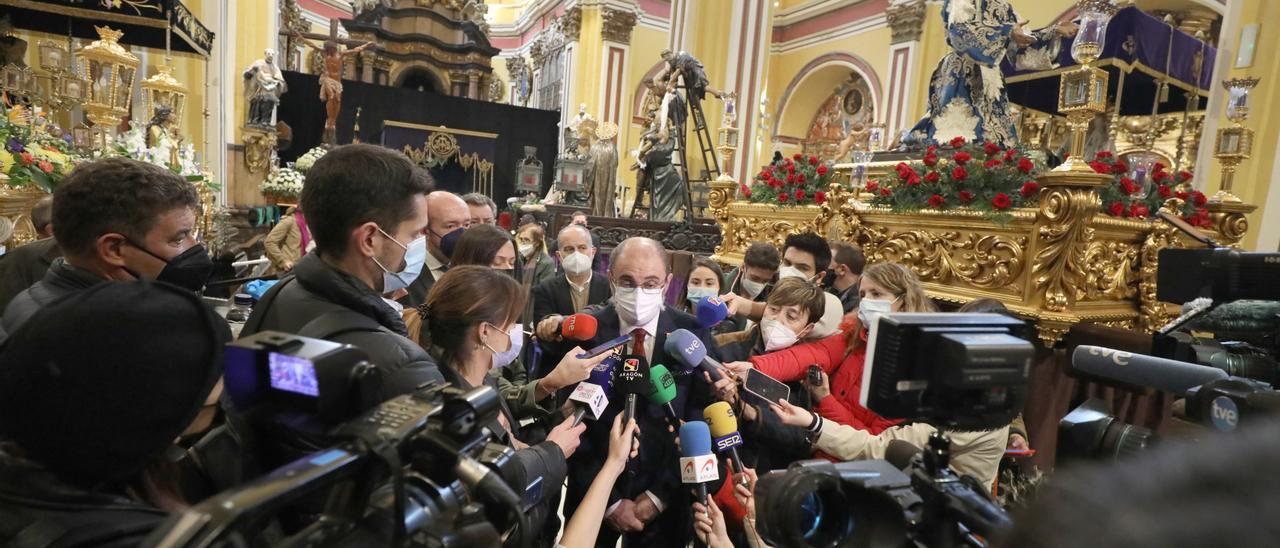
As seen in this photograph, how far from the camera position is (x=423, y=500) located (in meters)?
0.72

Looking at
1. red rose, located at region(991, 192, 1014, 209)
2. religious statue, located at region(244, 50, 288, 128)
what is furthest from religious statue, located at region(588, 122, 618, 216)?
red rose, located at region(991, 192, 1014, 209)

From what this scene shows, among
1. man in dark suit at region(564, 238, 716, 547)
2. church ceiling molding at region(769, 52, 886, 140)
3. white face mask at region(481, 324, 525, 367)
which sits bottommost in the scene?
man in dark suit at region(564, 238, 716, 547)

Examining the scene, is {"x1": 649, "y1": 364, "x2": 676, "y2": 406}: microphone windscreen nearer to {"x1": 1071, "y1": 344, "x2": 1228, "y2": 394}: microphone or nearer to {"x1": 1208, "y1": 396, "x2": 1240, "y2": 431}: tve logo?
{"x1": 1071, "y1": 344, "x2": 1228, "y2": 394}: microphone

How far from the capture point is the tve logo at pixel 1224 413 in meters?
0.85

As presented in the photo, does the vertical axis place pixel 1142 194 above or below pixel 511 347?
above

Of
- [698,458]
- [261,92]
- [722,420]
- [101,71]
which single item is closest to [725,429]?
[722,420]

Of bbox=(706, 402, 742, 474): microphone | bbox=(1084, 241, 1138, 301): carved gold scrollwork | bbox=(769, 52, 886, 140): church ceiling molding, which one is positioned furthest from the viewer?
bbox=(769, 52, 886, 140): church ceiling molding

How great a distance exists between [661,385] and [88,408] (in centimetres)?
144

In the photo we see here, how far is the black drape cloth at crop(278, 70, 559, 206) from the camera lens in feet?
55.4

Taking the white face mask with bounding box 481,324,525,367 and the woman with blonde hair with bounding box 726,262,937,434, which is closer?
the white face mask with bounding box 481,324,525,367

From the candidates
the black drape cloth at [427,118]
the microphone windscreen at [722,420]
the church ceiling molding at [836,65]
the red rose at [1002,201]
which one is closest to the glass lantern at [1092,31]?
the red rose at [1002,201]

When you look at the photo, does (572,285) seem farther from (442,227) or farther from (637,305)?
(637,305)

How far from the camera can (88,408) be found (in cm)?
81

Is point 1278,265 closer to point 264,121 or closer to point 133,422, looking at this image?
point 133,422
